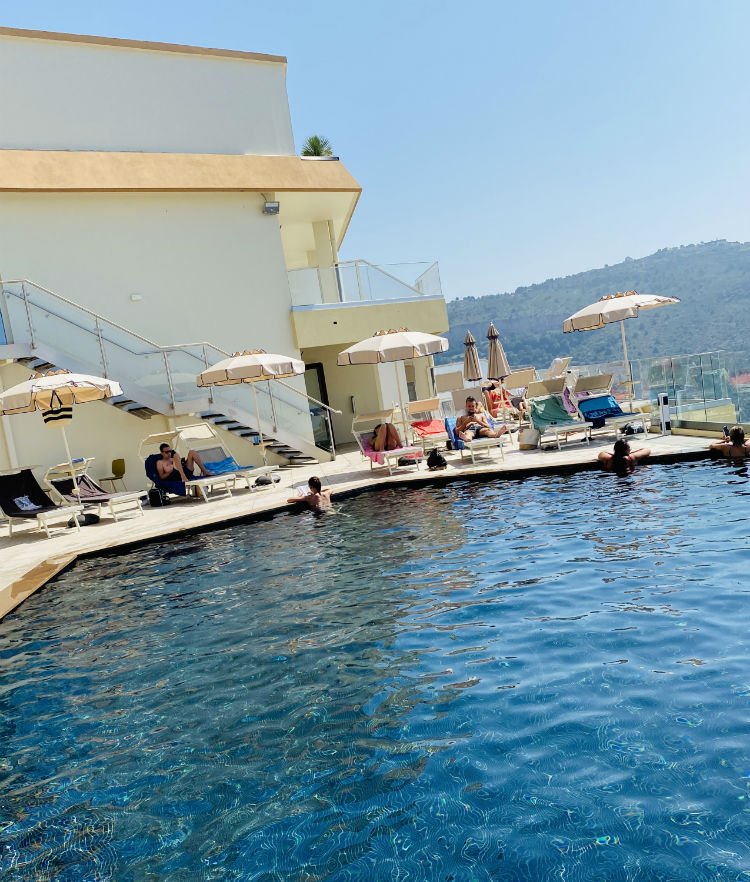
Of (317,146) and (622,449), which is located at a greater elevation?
(317,146)

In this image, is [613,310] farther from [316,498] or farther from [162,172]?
[162,172]

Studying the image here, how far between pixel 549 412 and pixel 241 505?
545 centimetres

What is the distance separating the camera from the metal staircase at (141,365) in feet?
43.1

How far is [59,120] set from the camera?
14703 millimetres

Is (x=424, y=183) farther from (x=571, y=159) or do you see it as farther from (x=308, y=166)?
(x=308, y=166)

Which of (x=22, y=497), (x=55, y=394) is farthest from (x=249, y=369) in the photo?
(x=22, y=497)

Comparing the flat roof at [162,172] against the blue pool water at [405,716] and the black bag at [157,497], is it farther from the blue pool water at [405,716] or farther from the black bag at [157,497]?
the blue pool water at [405,716]

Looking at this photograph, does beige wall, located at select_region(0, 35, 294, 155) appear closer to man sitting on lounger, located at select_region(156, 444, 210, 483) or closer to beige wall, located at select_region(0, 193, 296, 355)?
beige wall, located at select_region(0, 193, 296, 355)

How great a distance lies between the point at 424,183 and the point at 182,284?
17035mm

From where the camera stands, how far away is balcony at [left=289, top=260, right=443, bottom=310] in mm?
16719

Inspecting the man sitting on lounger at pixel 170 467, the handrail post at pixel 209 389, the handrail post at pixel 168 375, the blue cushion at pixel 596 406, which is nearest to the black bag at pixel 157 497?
the man sitting on lounger at pixel 170 467

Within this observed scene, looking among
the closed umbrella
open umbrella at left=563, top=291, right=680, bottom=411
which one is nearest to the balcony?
the closed umbrella

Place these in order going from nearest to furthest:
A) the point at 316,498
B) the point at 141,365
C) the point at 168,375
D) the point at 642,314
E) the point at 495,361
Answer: the point at 316,498 < the point at 141,365 < the point at 168,375 < the point at 495,361 < the point at 642,314

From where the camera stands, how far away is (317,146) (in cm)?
2578
